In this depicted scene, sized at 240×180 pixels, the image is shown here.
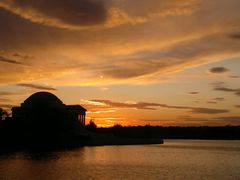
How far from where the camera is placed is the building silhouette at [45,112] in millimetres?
101938

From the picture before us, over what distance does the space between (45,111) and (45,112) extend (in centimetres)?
61

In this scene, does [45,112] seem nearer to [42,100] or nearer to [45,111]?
[45,111]

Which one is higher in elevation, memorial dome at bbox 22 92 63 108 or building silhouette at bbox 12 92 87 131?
memorial dome at bbox 22 92 63 108

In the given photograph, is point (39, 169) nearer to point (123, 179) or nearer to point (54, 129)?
point (123, 179)

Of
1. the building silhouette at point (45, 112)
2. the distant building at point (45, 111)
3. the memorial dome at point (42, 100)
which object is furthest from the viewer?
the memorial dome at point (42, 100)

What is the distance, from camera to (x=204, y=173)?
47312 millimetres

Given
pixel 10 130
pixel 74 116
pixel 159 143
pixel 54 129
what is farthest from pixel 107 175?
pixel 159 143

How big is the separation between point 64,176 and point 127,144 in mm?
73795

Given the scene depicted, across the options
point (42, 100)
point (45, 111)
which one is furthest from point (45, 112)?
point (42, 100)

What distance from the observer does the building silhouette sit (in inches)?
4013

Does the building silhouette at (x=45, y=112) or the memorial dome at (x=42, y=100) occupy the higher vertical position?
the memorial dome at (x=42, y=100)

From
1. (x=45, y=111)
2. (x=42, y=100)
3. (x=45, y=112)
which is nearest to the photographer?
(x=45, y=112)

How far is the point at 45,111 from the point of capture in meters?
108

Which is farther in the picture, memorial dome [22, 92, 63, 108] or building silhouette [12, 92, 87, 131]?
memorial dome [22, 92, 63, 108]
